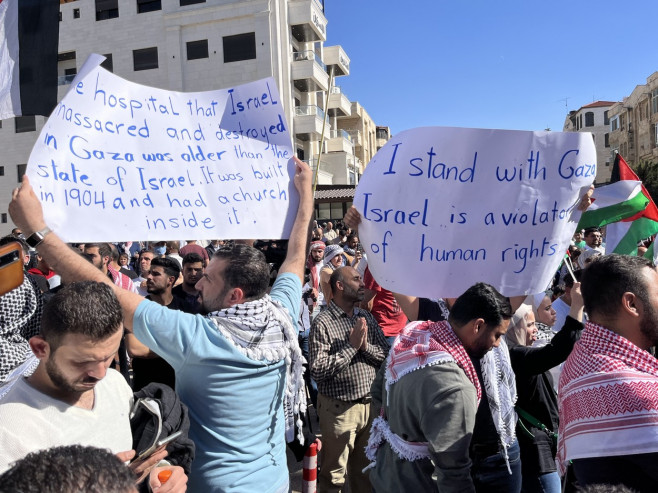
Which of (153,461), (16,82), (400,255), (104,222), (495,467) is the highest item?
(16,82)

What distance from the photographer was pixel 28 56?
331 centimetres

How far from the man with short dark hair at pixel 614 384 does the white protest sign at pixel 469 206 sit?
68cm

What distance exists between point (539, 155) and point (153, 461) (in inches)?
97.3

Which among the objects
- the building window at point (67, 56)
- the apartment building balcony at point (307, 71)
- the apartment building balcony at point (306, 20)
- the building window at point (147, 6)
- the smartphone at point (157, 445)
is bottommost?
the smartphone at point (157, 445)

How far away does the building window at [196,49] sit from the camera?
100 feet

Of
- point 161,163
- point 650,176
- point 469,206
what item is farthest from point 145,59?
point 650,176

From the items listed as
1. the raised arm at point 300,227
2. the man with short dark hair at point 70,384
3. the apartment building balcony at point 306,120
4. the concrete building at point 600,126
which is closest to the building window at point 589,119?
the concrete building at point 600,126

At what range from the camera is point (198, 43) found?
30.6 meters

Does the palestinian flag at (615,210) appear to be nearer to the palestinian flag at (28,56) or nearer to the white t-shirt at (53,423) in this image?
the palestinian flag at (28,56)

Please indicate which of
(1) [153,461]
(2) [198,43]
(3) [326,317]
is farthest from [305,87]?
(1) [153,461]

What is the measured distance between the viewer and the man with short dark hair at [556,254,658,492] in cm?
185

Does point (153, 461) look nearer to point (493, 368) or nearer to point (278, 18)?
point (493, 368)

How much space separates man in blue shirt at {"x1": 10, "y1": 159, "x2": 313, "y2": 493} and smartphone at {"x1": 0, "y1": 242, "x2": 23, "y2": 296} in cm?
55

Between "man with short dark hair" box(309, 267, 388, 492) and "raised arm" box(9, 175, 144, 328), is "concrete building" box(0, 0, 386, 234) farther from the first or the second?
"raised arm" box(9, 175, 144, 328)
